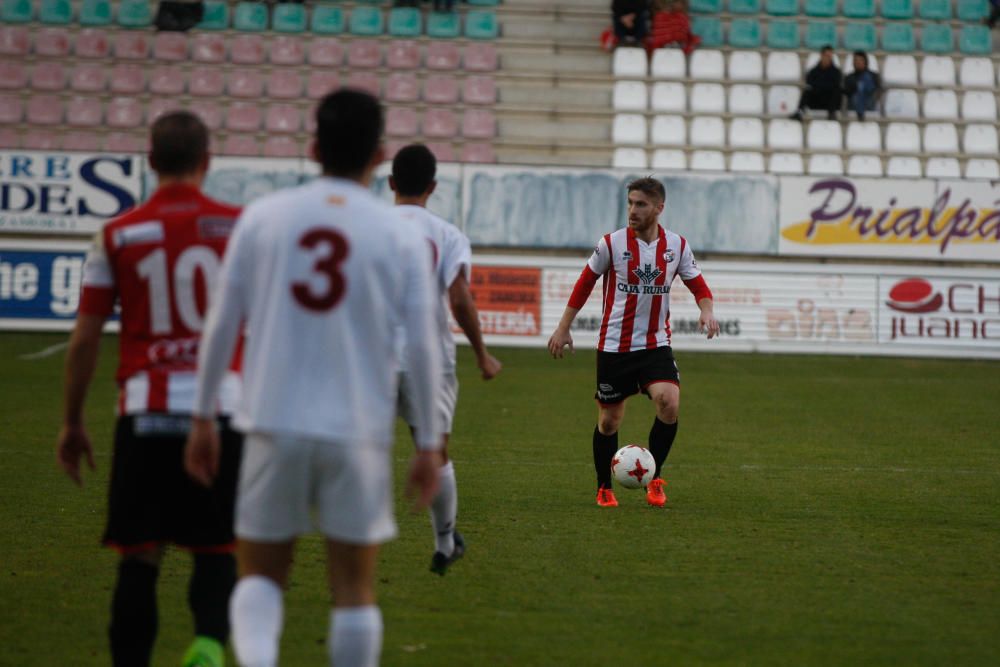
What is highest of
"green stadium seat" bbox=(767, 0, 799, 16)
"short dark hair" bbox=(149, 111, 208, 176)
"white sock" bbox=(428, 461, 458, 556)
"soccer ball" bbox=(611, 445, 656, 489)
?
"green stadium seat" bbox=(767, 0, 799, 16)

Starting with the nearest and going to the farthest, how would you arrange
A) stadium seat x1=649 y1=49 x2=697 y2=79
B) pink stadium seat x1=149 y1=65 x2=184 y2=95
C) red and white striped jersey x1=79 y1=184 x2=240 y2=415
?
red and white striped jersey x1=79 y1=184 x2=240 y2=415 → pink stadium seat x1=149 y1=65 x2=184 y2=95 → stadium seat x1=649 y1=49 x2=697 y2=79

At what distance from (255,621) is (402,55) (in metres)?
22.6

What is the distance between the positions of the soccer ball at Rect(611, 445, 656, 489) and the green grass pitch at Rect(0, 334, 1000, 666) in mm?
195

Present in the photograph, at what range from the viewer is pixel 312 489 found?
12.0ft

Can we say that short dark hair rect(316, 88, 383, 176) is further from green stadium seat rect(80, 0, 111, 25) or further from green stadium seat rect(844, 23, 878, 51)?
green stadium seat rect(844, 23, 878, 51)

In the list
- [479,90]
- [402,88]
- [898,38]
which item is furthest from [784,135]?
[402,88]

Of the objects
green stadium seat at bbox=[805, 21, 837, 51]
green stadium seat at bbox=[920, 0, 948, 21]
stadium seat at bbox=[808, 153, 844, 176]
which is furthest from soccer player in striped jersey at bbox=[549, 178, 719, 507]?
green stadium seat at bbox=[920, 0, 948, 21]

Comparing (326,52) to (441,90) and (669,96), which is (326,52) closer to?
(441,90)

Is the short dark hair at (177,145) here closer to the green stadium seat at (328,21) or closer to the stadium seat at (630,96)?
the stadium seat at (630,96)

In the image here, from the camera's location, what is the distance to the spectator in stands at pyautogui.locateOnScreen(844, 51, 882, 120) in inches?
960

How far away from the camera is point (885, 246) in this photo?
71.5 feet

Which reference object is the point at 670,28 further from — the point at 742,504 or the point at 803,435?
Answer: the point at 742,504

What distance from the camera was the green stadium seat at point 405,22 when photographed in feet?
85.0

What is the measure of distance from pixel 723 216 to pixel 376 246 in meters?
18.7
